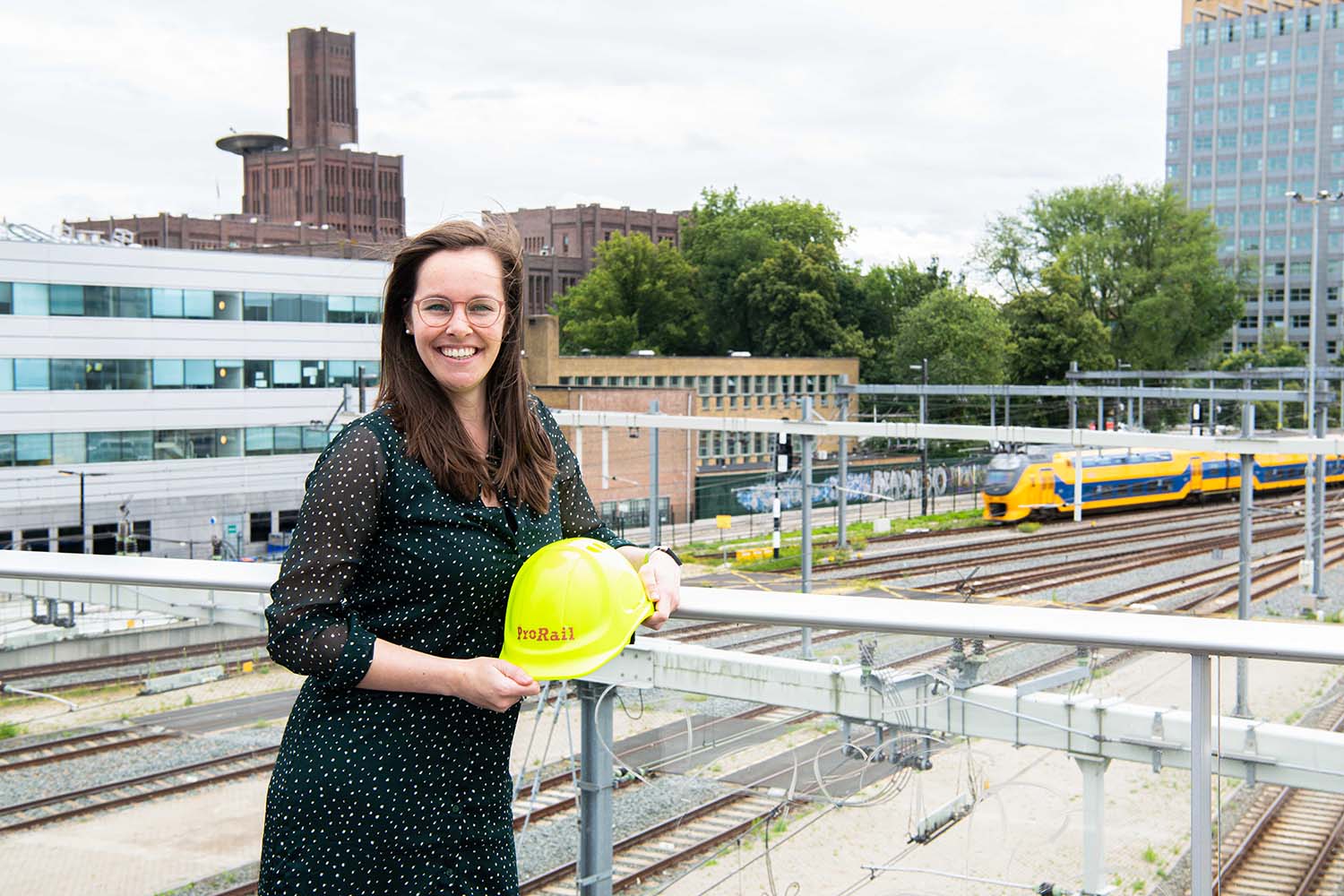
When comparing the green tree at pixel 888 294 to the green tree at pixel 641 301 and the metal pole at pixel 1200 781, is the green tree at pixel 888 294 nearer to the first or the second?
the green tree at pixel 641 301

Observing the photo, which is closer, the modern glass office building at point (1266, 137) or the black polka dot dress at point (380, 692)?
the black polka dot dress at point (380, 692)

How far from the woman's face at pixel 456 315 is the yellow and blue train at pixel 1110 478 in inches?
1143

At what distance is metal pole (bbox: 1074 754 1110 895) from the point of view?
1996mm

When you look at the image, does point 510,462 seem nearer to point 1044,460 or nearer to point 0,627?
point 0,627

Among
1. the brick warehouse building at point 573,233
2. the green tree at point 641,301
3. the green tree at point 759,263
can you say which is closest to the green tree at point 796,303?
the green tree at point 759,263

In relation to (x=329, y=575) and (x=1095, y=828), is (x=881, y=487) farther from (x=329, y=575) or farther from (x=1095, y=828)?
(x=329, y=575)

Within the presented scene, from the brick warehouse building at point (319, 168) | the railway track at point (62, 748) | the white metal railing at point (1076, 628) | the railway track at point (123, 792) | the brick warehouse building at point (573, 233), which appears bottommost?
the railway track at point (123, 792)

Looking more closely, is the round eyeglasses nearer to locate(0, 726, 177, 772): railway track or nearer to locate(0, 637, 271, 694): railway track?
locate(0, 637, 271, 694): railway track

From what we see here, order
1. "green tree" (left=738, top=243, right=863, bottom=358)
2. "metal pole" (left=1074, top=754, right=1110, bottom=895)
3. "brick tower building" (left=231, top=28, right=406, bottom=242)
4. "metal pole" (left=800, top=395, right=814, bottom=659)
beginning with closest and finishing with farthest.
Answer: "metal pole" (left=1074, top=754, right=1110, bottom=895) → "metal pole" (left=800, top=395, right=814, bottom=659) → "green tree" (left=738, top=243, right=863, bottom=358) → "brick tower building" (left=231, top=28, right=406, bottom=242)

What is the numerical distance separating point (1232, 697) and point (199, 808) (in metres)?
1.86

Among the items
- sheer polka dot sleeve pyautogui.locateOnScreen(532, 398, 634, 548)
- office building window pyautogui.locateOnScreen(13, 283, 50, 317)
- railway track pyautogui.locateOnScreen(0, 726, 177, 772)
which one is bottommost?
railway track pyautogui.locateOnScreen(0, 726, 177, 772)

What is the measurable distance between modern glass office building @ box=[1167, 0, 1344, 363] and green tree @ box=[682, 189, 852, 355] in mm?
44750

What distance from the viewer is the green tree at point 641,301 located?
58.0 metres

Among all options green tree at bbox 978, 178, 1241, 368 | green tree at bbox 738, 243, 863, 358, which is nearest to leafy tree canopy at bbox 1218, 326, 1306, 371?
green tree at bbox 978, 178, 1241, 368
